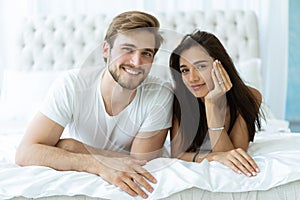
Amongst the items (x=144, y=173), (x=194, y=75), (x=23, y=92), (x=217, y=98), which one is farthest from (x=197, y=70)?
(x=23, y=92)

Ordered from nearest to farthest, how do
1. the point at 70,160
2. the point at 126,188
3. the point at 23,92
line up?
the point at 126,188, the point at 70,160, the point at 23,92

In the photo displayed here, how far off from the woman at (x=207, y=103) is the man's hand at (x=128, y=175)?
0.32 m

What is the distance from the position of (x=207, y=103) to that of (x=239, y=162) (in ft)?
1.18

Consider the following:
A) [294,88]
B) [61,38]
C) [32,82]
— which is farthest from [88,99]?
[294,88]

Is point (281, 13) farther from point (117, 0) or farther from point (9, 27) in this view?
point (9, 27)

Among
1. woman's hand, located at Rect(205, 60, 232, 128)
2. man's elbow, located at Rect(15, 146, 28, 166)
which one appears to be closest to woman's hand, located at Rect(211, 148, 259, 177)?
woman's hand, located at Rect(205, 60, 232, 128)

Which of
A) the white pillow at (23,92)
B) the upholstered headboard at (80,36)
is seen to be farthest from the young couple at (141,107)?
the upholstered headboard at (80,36)

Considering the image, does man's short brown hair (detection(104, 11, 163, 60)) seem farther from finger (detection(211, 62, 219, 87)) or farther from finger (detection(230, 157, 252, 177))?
finger (detection(230, 157, 252, 177))

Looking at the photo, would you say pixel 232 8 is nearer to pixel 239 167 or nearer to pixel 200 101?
pixel 200 101

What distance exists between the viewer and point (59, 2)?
3.93 meters

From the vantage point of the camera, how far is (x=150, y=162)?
1961 mm

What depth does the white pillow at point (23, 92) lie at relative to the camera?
338cm

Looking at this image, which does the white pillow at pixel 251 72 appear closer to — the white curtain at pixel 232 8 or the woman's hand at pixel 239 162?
the white curtain at pixel 232 8

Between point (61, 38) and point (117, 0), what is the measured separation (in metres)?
0.53
